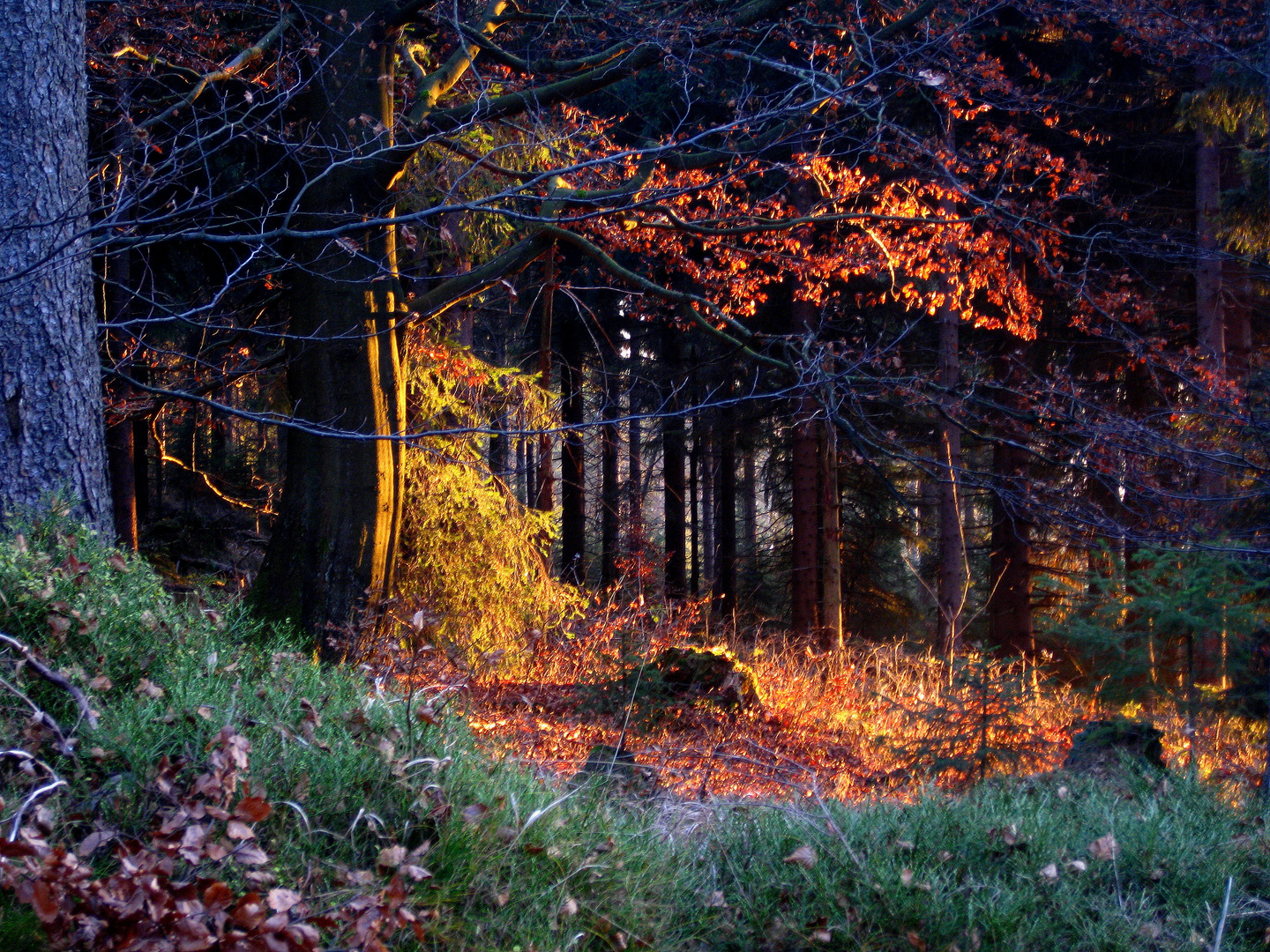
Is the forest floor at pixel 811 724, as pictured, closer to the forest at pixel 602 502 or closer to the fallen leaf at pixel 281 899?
the forest at pixel 602 502

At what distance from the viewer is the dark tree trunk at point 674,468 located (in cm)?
1772

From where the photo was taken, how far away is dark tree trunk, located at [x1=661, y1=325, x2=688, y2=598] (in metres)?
17.7


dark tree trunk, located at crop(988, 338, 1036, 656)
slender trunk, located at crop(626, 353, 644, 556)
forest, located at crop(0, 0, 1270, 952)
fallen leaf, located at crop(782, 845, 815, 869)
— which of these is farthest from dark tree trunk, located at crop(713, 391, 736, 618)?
fallen leaf, located at crop(782, 845, 815, 869)

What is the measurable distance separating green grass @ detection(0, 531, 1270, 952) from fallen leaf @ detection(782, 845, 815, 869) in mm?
13

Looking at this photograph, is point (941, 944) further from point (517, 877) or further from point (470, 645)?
point (470, 645)

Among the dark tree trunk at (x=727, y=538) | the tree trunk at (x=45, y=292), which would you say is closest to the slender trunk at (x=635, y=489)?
the dark tree trunk at (x=727, y=538)

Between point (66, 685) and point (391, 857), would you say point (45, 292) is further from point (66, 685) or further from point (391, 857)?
point (391, 857)

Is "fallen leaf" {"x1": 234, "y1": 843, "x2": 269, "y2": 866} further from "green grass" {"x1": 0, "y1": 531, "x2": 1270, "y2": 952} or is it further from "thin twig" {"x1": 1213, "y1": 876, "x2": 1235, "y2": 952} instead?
"thin twig" {"x1": 1213, "y1": 876, "x2": 1235, "y2": 952}

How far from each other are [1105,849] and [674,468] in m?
16.6

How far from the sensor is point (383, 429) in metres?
7.60

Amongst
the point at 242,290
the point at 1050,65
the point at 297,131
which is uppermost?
the point at 1050,65

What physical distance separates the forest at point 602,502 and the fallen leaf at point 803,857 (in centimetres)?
9

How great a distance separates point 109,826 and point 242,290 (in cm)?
896

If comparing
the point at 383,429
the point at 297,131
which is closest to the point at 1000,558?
the point at 383,429
